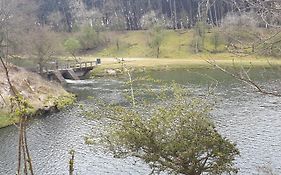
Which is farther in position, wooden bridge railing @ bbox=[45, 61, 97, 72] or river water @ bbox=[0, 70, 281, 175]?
wooden bridge railing @ bbox=[45, 61, 97, 72]

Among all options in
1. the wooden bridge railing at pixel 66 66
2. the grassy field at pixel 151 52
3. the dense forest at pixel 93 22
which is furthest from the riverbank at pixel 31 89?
the grassy field at pixel 151 52

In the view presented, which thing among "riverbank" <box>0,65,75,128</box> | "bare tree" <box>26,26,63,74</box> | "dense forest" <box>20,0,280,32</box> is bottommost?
"riverbank" <box>0,65,75,128</box>

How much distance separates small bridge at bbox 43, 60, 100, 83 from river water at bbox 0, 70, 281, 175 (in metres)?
22.3

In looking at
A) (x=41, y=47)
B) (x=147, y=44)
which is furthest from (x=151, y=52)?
(x=41, y=47)

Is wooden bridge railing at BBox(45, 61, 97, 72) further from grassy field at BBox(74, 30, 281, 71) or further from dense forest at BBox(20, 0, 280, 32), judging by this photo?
dense forest at BBox(20, 0, 280, 32)

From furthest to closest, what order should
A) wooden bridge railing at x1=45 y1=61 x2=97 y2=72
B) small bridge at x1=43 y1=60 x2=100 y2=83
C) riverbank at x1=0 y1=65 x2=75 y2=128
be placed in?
wooden bridge railing at x1=45 y1=61 x2=97 y2=72
small bridge at x1=43 y1=60 x2=100 y2=83
riverbank at x1=0 y1=65 x2=75 y2=128

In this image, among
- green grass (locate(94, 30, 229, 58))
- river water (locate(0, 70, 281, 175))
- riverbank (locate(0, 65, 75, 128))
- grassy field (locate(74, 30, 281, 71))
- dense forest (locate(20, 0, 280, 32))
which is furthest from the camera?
dense forest (locate(20, 0, 280, 32))

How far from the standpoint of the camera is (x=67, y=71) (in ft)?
276

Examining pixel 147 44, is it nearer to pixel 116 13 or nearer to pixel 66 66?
pixel 116 13

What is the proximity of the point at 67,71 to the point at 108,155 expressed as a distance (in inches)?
2085

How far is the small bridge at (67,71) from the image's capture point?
78.7m

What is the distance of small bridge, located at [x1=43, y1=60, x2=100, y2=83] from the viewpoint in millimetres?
78688

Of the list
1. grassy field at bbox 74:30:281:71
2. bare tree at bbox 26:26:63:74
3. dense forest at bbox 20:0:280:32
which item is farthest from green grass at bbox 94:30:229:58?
bare tree at bbox 26:26:63:74

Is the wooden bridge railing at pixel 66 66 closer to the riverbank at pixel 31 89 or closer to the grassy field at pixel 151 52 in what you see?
the grassy field at pixel 151 52
